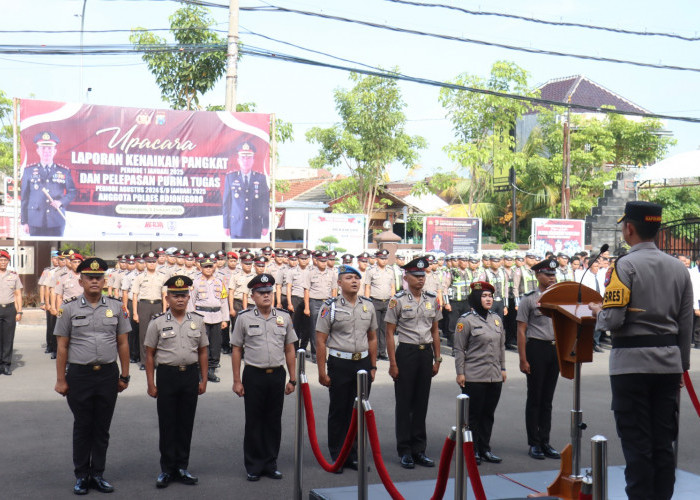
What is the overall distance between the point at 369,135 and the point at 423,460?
927 inches

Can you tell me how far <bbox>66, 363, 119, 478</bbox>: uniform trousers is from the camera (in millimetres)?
6191

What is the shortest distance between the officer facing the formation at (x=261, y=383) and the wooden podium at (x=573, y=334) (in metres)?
2.52

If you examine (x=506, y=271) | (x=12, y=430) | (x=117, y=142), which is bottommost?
(x=12, y=430)

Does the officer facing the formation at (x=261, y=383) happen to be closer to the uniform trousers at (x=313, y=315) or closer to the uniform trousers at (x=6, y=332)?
the uniform trousers at (x=6, y=332)

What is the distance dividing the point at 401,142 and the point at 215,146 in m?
13.0

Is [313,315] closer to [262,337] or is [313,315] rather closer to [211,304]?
[211,304]

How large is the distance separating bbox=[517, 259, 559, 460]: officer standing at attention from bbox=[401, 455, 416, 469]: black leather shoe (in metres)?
1.20

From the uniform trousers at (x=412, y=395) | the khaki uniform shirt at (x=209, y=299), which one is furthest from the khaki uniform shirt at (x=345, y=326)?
the khaki uniform shirt at (x=209, y=299)

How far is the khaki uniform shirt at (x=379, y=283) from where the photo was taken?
14.4 metres

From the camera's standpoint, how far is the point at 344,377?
6984 mm

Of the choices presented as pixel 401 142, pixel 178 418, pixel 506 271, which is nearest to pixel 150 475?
pixel 178 418

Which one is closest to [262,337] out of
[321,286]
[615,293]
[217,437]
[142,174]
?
[217,437]

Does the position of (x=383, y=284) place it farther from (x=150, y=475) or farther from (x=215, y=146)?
(x=150, y=475)

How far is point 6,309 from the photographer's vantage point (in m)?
11.3
